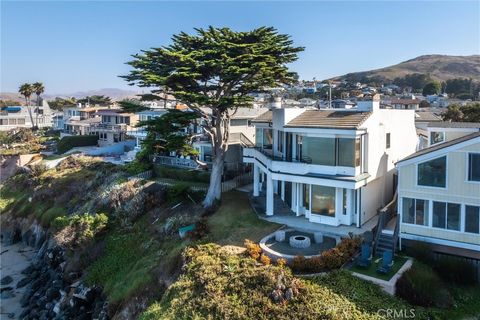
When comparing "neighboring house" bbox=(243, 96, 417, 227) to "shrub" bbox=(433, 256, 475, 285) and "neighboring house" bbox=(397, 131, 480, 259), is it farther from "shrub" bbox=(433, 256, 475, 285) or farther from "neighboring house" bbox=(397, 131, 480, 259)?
"shrub" bbox=(433, 256, 475, 285)

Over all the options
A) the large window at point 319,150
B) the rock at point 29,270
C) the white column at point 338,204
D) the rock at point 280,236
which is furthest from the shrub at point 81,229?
the white column at point 338,204

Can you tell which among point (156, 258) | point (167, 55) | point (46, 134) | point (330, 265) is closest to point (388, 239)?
point (330, 265)

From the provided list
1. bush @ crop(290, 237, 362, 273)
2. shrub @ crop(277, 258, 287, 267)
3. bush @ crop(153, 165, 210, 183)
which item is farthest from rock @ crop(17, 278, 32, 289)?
bush @ crop(290, 237, 362, 273)

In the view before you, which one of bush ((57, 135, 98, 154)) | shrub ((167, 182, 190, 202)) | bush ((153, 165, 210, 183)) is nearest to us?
shrub ((167, 182, 190, 202))

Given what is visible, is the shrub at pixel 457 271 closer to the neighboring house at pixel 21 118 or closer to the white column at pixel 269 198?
the white column at pixel 269 198

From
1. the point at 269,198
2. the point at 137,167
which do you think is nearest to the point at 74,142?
the point at 137,167

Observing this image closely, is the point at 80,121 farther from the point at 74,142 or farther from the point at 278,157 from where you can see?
the point at 278,157
